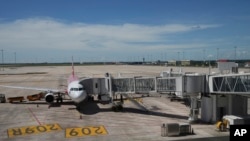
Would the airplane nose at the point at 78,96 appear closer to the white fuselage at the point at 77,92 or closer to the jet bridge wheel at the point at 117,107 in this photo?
the white fuselage at the point at 77,92

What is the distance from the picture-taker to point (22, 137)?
29453 millimetres

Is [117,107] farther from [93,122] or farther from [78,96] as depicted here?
[93,122]

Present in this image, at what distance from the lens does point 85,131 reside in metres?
31.7

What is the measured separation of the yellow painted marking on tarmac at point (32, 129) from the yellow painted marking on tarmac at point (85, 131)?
72.8 inches

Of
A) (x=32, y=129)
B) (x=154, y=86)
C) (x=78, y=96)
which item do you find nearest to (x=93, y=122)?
(x=78, y=96)

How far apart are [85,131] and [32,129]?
585 cm

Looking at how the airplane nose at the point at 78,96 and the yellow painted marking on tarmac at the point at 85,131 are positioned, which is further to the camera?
the airplane nose at the point at 78,96

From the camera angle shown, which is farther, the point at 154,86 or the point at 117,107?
the point at 117,107

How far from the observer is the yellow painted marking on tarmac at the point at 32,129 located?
3097 centimetres

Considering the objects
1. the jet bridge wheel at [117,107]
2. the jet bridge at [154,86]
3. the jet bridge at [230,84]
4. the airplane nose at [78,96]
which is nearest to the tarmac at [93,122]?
the jet bridge wheel at [117,107]

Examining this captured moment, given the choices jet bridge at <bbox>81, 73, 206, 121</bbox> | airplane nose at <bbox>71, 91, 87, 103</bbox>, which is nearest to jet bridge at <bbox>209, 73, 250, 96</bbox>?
jet bridge at <bbox>81, 73, 206, 121</bbox>

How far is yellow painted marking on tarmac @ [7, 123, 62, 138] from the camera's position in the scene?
30970 millimetres

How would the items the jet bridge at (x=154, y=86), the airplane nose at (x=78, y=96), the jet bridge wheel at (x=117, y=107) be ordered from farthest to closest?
the jet bridge wheel at (x=117, y=107) → the airplane nose at (x=78, y=96) → the jet bridge at (x=154, y=86)

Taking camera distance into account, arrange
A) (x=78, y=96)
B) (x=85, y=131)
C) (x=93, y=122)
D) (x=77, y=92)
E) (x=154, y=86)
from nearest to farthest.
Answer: (x=85, y=131) < (x=93, y=122) < (x=154, y=86) < (x=78, y=96) < (x=77, y=92)
